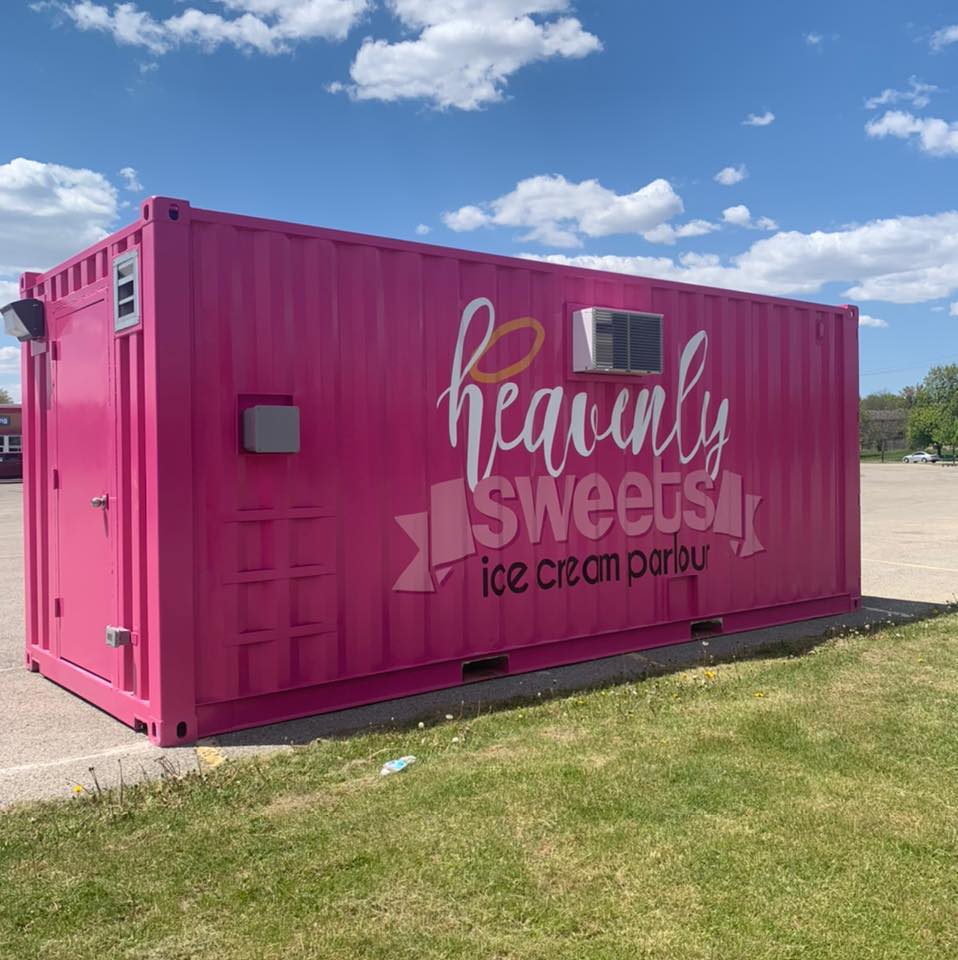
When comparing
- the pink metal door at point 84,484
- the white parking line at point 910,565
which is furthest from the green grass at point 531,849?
the white parking line at point 910,565

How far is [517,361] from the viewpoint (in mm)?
6703

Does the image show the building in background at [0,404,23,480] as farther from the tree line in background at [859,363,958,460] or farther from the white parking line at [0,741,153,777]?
the tree line in background at [859,363,958,460]

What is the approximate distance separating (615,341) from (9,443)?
37979 millimetres

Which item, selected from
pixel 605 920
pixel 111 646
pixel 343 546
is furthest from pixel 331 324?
pixel 605 920

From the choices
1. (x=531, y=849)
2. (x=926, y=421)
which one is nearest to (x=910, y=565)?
(x=531, y=849)

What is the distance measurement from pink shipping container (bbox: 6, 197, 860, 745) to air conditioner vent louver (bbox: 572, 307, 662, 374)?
19mm

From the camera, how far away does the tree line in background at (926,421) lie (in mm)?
89125

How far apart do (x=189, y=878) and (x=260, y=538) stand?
8.00ft

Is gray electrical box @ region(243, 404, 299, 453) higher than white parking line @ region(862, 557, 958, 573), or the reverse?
gray electrical box @ region(243, 404, 299, 453)

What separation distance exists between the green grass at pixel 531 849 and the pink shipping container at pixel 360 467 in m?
1.01

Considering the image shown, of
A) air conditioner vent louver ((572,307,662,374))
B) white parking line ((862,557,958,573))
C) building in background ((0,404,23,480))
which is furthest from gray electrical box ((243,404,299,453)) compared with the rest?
building in background ((0,404,23,480))

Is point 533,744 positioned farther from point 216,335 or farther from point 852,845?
point 216,335

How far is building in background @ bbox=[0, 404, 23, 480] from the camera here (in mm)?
37188

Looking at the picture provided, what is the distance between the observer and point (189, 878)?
339 centimetres
